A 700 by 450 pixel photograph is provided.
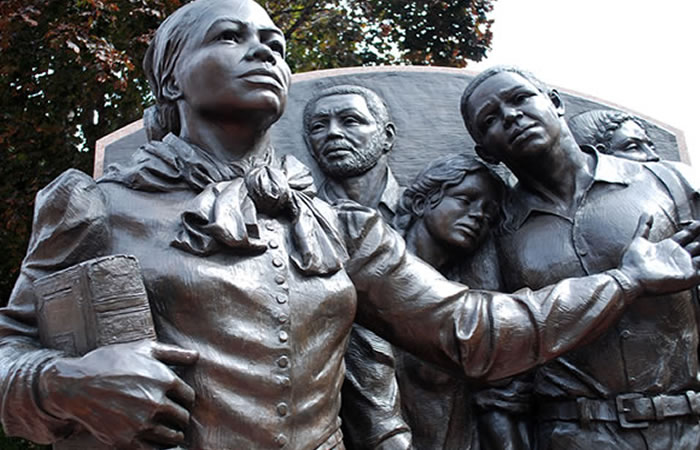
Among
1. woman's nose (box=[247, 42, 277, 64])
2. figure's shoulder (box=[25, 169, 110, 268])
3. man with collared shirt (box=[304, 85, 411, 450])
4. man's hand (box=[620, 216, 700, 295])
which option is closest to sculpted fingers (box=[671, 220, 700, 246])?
man's hand (box=[620, 216, 700, 295])

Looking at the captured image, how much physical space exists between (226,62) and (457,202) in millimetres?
1481

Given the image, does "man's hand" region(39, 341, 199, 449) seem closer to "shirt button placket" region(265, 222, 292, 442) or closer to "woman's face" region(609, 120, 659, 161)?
"shirt button placket" region(265, 222, 292, 442)

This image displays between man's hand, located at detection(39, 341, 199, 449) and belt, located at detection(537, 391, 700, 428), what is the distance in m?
1.94

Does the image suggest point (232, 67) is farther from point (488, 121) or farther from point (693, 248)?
point (693, 248)

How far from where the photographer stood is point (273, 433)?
289 centimetres

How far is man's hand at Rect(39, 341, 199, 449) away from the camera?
2.62 meters

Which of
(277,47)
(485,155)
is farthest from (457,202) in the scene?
(277,47)

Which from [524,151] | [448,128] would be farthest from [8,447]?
[524,151]

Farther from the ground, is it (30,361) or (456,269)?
(30,361)

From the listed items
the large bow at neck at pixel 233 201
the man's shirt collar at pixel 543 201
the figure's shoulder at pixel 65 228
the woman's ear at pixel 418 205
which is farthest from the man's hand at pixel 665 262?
the figure's shoulder at pixel 65 228

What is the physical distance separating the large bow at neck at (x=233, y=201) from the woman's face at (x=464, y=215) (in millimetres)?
996

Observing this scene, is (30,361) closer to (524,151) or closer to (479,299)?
(479,299)

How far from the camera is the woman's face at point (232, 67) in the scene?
325 cm

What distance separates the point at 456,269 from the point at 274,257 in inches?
58.0
